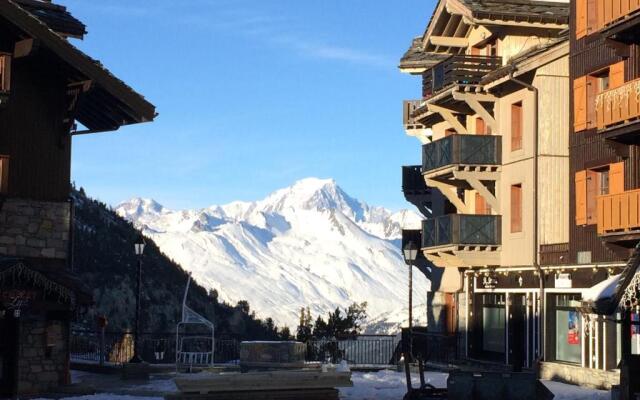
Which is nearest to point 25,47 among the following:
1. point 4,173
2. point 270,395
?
point 4,173

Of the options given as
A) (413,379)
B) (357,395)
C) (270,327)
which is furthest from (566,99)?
(270,327)

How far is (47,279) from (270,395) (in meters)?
5.83

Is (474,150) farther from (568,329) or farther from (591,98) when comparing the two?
(568,329)

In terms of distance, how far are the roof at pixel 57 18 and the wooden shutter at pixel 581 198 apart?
1489 centimetres

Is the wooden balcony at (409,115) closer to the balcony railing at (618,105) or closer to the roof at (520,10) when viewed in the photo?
the roof at (520,10)

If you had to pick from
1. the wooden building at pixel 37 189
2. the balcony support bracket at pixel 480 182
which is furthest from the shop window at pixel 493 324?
the wooden building at pixel 37 189

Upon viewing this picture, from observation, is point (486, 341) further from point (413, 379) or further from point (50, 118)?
point (50, 118)

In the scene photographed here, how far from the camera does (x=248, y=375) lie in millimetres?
26688

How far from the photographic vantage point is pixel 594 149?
3631cm

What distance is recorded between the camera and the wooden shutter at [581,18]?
120 ft

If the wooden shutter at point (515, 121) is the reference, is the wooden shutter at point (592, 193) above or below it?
below

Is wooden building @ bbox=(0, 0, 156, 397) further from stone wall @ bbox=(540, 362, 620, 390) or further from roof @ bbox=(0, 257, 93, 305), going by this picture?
stone wall @ bbox=(540, 362, 620, 390)

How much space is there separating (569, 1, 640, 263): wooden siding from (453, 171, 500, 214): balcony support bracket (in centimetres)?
566

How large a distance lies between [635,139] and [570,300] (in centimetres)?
635
